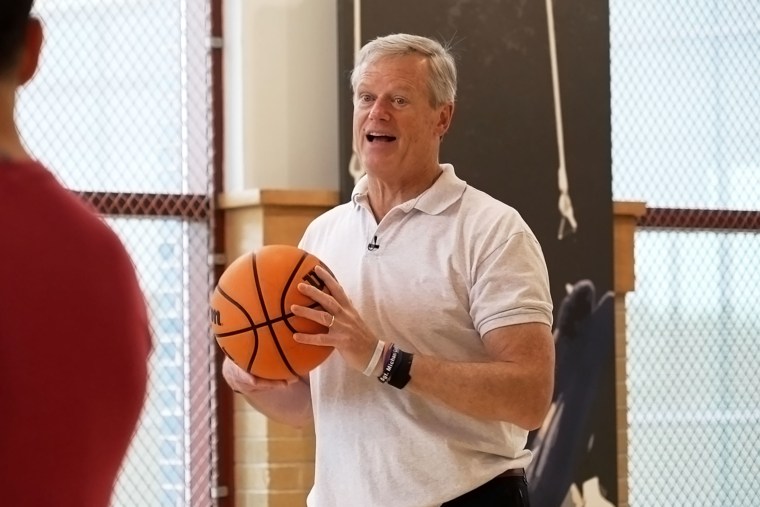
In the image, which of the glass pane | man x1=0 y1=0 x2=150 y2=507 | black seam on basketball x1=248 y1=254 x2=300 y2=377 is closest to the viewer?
man x1=0 y1=0 x2=150 y2=507

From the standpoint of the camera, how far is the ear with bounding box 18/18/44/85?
1324mm

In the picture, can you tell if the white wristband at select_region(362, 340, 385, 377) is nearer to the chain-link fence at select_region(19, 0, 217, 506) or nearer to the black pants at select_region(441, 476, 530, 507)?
the black pants at select_region(441, 476, 530, 507)

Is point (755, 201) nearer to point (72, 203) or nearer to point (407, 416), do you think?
point (407, 416)

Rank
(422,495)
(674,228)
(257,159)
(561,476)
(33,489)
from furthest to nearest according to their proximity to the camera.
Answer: (674,228)
(561,476)
(257,159)
(422,495)
(33,489)

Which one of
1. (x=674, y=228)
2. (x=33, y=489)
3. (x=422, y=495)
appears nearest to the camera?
(x=33, y=489)

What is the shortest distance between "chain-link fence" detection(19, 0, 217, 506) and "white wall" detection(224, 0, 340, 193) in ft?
0.45

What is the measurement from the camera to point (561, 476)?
453cm

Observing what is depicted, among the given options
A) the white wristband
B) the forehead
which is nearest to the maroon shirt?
the white wristband

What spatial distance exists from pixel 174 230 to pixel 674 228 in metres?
2.06

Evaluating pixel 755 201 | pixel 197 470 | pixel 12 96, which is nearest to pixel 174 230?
pixel 197 470

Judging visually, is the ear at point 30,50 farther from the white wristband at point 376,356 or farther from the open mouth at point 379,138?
the open mouth at point 379,138

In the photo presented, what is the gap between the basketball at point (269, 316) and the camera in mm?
2633

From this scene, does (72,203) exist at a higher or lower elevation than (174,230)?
higher

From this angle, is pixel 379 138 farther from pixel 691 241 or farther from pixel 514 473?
pixel 691 241
